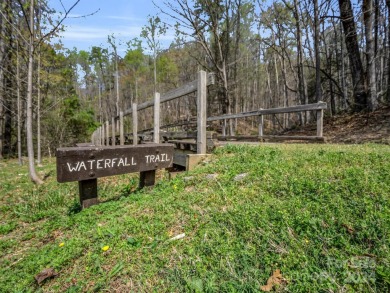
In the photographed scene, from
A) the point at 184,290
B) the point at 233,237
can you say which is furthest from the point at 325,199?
the point at 184,290

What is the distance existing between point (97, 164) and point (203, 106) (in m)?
2.12

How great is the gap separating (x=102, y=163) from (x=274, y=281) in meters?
2.14

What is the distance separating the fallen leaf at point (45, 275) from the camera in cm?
195

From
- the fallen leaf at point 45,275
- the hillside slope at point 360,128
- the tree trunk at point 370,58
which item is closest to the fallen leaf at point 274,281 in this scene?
the fallen leaf at point 45,275

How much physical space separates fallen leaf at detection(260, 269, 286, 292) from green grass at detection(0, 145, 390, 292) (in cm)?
3

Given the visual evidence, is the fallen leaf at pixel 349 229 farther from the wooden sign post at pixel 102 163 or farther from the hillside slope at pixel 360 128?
the hillside slope at pixel 360 128

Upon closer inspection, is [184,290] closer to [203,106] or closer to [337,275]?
[337,275]

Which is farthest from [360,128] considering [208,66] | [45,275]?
[208,66]

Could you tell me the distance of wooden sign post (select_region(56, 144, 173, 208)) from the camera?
2482 millimetres

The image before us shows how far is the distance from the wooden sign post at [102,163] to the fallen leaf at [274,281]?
2.06 meters

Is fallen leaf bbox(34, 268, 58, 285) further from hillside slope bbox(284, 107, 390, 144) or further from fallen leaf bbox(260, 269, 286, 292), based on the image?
hillside slope bbox(284, 107, 390, 144)

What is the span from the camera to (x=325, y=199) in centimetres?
214

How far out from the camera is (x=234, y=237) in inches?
76.3

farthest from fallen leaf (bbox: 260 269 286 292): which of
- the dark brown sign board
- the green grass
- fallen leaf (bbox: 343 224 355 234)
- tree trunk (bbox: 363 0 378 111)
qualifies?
tree trunk (bbox: 363 0 378 111)
